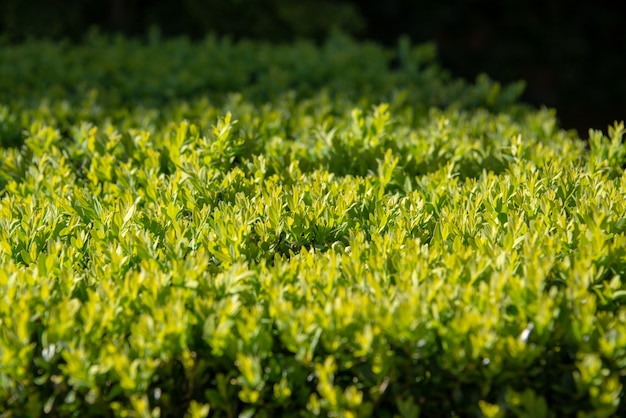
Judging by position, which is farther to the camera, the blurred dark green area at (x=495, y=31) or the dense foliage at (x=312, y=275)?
the blurred dark green area at (x=495, y=31)

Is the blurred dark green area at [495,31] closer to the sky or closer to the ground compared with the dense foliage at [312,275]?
closer to the ground

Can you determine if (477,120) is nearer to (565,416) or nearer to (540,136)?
(540,136)

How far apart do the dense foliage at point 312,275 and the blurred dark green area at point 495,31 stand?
715 centimetres

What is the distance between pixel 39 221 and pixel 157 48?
4.75 meters

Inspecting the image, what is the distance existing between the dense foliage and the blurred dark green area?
23.5ft

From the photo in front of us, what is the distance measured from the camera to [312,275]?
7.98 feet

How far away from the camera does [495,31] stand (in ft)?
44.1

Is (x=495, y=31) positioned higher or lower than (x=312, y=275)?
lower

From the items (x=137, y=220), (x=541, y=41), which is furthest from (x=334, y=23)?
(x=137, y=220)

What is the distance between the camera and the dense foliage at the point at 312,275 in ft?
7.03

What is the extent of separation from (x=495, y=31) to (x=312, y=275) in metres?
11.8

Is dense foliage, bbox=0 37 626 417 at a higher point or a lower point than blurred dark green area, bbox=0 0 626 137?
higher

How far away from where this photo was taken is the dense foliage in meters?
2.14

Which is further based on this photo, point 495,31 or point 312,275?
point 495,31
